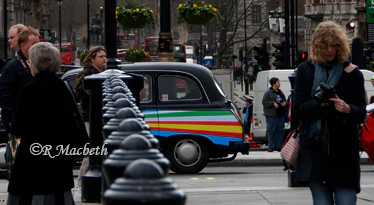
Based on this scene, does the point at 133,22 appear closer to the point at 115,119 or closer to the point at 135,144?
the point at 115,119

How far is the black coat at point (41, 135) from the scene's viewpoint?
6324 mm

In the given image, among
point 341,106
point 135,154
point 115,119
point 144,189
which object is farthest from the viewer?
point 341,106

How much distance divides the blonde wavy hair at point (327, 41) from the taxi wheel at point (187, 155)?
30.3 feet

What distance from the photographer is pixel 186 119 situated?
15180 mm

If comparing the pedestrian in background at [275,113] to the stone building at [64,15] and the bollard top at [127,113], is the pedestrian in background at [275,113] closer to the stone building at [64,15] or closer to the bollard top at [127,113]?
the bollard top at [127,113]

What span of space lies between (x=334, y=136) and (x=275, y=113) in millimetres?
14634

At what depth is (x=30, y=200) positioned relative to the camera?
639 cm

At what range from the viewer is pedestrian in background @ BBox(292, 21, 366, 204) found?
19.1 ft

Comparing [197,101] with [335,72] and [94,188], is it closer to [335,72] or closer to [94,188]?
[94,188]

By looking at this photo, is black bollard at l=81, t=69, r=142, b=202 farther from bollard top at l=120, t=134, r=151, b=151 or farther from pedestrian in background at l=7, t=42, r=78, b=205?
A: bollard top at l=120, t=134, r=151, b=151

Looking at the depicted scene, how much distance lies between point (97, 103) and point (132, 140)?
5672 mm

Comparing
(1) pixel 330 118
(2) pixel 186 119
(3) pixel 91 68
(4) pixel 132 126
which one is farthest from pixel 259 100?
(4) pixel 132 126

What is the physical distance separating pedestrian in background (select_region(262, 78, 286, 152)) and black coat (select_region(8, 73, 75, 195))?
14043 millimetres

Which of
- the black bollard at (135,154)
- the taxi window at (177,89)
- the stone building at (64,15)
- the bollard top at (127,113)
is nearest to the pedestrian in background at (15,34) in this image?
the bollard top at (127,113)
